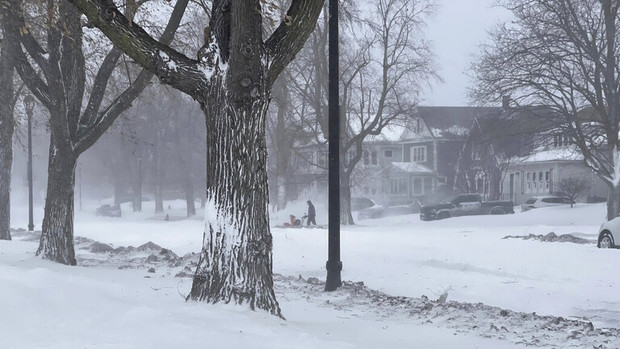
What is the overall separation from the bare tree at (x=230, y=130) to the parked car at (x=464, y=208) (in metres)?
44.4

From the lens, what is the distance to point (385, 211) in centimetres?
6100

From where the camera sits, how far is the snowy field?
6.46 m

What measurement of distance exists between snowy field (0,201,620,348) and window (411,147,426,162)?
5263 cm

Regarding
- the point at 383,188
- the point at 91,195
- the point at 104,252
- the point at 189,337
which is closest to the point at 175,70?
the point at 189,337

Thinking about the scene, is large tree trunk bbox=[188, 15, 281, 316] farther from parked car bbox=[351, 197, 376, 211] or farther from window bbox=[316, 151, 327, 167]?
parked car bbox=[351, 197, 376, 211]

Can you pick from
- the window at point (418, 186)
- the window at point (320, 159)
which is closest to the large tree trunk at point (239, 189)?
the window at point (320, 159)

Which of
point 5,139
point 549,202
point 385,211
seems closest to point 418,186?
point 385,211

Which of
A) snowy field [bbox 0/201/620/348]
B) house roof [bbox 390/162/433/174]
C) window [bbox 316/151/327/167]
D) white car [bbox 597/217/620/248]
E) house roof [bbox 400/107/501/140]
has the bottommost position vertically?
snowy field [bbox 0/201/620/348]

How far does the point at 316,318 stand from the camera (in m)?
9.44

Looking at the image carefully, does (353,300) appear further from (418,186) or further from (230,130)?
(418,186)

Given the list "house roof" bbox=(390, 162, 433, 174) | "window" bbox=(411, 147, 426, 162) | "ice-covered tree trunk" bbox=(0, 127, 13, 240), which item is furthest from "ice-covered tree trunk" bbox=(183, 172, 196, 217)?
"ice-covered tree trunk" bbox=(0, 127, 13, 240)

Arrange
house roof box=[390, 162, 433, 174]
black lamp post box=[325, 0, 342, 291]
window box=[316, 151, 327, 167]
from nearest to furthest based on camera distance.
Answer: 1. black lamp post box=[325, 0, 342, 291]
2. window box=[316, 151, 327, 167]
3. house roof box=[390, 162, 433, 174]

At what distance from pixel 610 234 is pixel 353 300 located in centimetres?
1213

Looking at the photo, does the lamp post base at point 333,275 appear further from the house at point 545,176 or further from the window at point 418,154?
the window at point 418,154
